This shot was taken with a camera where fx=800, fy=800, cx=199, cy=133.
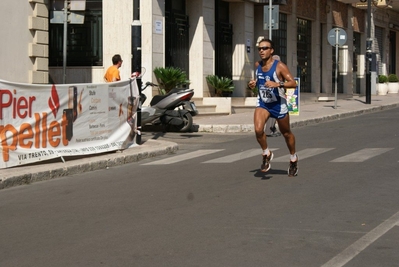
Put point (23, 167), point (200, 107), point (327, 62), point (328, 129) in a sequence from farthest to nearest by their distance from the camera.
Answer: point (327, 62), point (200, 107), point (328, 129), point (23, 167)

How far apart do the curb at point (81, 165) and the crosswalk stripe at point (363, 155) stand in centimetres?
361

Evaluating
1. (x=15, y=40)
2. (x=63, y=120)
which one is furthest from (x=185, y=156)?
(x=15, y=40)

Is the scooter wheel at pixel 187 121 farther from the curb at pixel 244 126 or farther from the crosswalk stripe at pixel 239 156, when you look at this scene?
the crosswalk stripe at pixel 239 156

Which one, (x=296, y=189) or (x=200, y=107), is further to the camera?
(x=200, y=107)

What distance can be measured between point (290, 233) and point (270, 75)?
12.9ft

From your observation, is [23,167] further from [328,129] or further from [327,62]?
[327,62]

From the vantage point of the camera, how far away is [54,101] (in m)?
12.9

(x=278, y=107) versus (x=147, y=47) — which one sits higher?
(x=147, y=47)

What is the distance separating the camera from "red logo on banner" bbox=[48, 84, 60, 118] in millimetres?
12836

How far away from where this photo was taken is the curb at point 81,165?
11.3m

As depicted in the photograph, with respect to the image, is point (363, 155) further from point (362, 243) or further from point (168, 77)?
point (168, 77)

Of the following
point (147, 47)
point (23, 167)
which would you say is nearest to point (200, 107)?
point (147, 47)

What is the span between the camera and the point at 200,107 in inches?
958

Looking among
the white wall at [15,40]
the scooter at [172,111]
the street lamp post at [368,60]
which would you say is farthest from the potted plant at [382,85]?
the white wall at [15,40]
